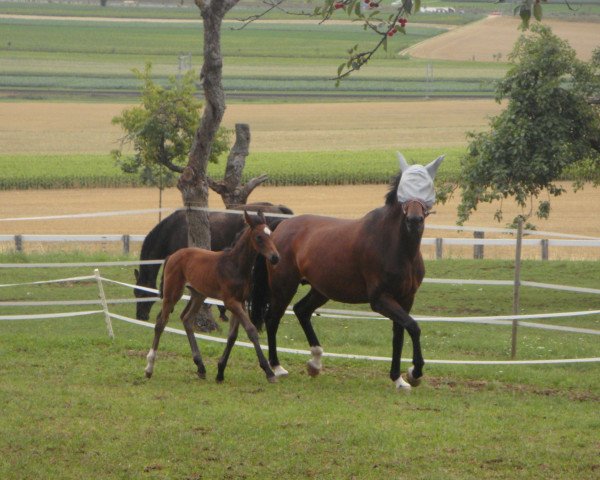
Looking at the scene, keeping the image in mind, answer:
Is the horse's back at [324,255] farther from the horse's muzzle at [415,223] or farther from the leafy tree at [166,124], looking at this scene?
the leafy tree at [166,124]

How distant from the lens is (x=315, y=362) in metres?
11.0

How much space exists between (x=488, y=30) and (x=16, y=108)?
2730 inches

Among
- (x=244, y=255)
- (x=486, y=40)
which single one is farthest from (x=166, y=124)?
(x=486, y=40)

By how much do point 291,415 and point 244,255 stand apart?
2.19 metres

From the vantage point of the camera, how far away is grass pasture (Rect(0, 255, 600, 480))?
7.54m

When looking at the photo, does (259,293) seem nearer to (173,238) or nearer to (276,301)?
(276,301)

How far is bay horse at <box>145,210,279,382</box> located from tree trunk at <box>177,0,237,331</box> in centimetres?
298

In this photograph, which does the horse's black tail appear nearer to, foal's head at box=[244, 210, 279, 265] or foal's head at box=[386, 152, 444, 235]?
foal's head at box=[244, 210, 279, 265]

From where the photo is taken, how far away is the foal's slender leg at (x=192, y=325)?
10.8 metres

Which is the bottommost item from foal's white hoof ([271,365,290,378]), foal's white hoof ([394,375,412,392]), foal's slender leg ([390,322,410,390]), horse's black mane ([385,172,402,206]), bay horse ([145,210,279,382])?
foal's white hoof ([271,365,290,378])

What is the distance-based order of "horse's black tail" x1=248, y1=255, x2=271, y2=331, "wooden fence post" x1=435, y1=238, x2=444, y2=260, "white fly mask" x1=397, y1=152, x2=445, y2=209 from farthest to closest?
"wooden fence post" x1=435, y1=238, x2=444, y2=260
"horse's black tail" x1=248, y1=255, x2=271, y2=331
"white fly mask" x1=397, y1=152, x2=445, y2=209

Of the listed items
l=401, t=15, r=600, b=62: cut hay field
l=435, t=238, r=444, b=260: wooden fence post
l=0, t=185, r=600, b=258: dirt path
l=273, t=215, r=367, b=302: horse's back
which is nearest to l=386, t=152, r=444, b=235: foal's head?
l=273, t=215, r=367, b=302: horse's back

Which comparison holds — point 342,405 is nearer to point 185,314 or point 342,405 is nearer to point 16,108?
point 185,314

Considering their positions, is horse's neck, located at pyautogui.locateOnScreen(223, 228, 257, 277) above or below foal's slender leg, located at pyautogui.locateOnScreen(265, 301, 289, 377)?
above
